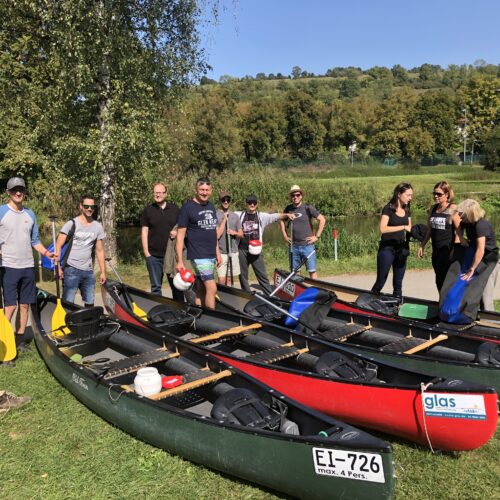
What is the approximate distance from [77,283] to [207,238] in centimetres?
180

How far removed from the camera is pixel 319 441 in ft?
10.9

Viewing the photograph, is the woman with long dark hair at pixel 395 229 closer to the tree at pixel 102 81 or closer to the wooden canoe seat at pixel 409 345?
A: the wooden canoe seat at pixel 409 345

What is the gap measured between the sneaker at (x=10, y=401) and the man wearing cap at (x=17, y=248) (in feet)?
4.00

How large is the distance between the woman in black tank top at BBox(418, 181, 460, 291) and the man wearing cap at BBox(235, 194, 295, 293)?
2.29m

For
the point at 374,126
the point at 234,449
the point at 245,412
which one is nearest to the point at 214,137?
the point at 374,126

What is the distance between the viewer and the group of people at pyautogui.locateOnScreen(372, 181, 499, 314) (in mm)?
6129

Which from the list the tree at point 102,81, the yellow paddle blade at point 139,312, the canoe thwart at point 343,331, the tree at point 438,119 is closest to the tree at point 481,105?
the tree at point 438,119

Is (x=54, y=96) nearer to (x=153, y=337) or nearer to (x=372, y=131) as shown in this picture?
(x=153, y=337)

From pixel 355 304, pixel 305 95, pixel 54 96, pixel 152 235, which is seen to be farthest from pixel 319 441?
pixel 305 95

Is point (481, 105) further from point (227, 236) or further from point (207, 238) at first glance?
point (207, 238)

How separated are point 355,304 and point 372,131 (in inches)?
2288

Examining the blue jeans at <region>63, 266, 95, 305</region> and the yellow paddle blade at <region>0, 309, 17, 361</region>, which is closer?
the yellow paddle blade at <region>0, 309, 17, 361</region>

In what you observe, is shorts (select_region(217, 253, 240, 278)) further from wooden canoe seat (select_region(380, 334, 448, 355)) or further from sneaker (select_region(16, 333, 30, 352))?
wooden canoe seat (select_region(380, 334, 448, 355))

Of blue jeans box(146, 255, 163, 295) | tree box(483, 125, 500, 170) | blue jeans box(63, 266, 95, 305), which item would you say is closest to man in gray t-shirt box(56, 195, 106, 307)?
blue jeans box(63, 266, 95, 305)
